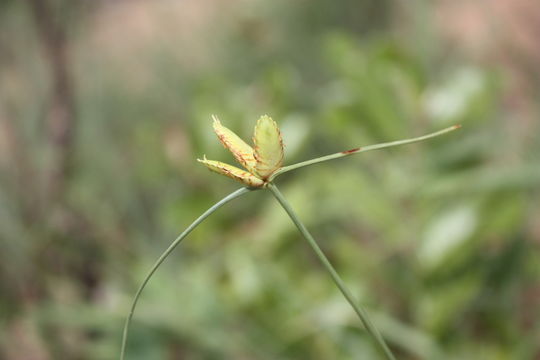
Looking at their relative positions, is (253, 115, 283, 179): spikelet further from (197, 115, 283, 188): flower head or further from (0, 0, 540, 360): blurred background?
(0, 0, 540, 360): blurred background

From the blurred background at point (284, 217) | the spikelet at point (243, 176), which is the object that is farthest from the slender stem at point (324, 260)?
the blurred background at point (284, 217)

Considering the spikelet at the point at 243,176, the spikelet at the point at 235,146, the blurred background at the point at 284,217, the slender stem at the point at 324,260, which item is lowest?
the slender stem at the point at 324,260

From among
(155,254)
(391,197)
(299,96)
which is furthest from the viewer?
(299,96)

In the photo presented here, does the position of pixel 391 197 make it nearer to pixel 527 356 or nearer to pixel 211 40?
pixel 527 356

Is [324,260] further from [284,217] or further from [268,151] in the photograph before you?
[284,217]

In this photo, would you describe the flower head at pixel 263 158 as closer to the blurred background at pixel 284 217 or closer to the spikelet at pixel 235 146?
the spikelet at pixel 235 146

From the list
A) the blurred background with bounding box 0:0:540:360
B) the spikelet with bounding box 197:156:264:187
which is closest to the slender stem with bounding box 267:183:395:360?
the spikelet with bounding box 197:156:264:187

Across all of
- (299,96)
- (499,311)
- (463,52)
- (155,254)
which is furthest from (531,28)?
(155,254)

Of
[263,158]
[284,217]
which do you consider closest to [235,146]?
[263,158]
